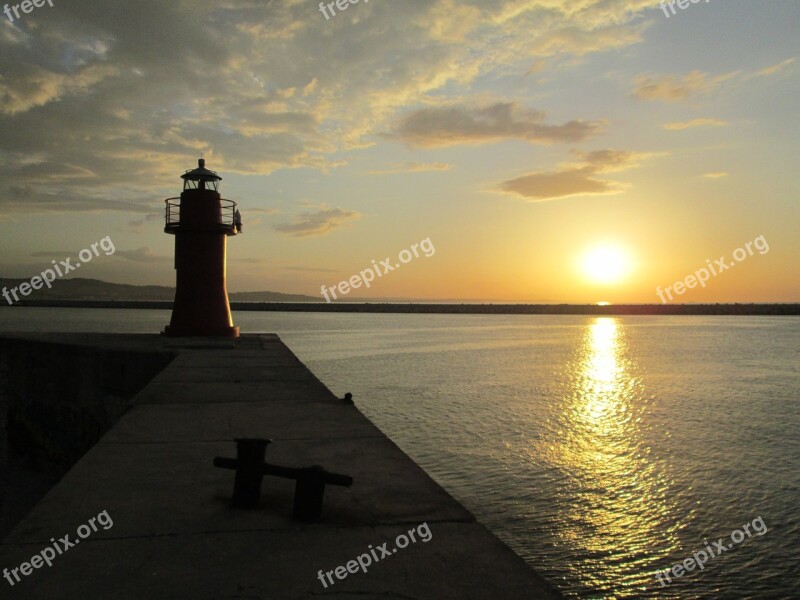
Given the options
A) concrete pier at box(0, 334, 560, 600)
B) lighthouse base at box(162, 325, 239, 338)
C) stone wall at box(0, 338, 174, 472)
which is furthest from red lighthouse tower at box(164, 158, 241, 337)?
concrete pier at box(0, 334, 560, 600)

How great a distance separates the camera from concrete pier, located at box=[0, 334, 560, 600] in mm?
2762

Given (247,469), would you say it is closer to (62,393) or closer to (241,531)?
(241,531)

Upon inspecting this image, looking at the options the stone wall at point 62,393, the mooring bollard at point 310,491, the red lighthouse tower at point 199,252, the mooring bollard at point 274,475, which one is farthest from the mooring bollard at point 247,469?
the red lighthouse tower at point 199,252

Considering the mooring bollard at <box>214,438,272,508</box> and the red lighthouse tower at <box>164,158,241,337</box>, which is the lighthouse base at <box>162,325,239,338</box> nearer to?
the red lighthouse tower at <box>164,158,241,337</box>

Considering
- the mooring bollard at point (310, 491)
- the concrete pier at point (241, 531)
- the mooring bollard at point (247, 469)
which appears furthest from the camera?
the mooring bollard at point (247, 469)

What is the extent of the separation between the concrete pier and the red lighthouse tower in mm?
12043

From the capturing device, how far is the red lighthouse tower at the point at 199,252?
17.3 m

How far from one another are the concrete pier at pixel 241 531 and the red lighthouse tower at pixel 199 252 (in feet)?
39.5

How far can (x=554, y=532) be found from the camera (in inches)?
325

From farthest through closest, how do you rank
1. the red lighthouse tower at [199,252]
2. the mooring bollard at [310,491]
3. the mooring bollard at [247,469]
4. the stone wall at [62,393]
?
the red lighthouse tower at [199,252] < the stone wall at [62,393] < the mooring bollard at [247,469] < the mooring bollard at [310,491]

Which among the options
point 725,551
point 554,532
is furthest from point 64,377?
point 725,551

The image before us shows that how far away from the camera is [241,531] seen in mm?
3375

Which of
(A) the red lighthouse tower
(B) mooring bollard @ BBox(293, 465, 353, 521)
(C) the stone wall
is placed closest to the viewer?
(B) mooring bollard @ BBox(293, 465, 353, 521)

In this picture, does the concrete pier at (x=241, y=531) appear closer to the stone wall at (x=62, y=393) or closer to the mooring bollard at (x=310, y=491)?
the mooring bollard at (x=310, y=491)
